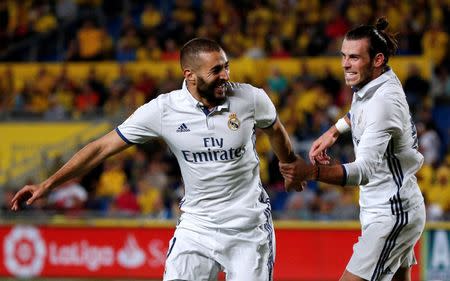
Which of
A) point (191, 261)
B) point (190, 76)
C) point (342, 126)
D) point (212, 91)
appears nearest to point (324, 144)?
point (342, 126)

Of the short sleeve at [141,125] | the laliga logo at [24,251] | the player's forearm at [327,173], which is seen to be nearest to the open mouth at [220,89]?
the short sleeve at [141,125]

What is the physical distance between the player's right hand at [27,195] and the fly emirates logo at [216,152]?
1.02m

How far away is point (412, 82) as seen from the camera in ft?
53.7

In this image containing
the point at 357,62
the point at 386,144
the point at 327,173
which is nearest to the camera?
the point at 327,173

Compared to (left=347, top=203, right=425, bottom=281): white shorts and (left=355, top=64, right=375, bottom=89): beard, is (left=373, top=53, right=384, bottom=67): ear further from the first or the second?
(left=347, top=203, right=425, bottom=281): white shorts

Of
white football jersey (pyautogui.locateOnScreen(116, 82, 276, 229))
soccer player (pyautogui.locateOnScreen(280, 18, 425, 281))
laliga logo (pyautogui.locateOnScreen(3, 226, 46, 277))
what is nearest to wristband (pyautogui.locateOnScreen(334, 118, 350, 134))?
soccer player (pyautogui.locateOnScreen(280, 18, 425, 281))

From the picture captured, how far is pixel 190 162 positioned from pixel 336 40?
11.6 meters

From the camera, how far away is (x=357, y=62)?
255 inches

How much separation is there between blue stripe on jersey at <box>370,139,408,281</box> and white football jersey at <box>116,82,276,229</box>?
83 centimetres

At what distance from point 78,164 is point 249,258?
1251mm

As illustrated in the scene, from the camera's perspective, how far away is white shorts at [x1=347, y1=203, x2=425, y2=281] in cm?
665

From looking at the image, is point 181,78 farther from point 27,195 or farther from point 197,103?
point 27,195

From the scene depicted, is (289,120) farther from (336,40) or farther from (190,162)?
(190,162)

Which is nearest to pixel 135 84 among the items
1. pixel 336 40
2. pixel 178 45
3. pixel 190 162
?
pixel 178 45
